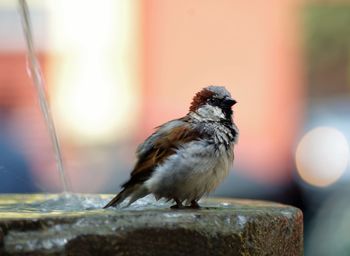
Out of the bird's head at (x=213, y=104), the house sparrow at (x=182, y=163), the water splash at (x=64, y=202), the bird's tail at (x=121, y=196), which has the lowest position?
the water splash at (x=64, y=202)

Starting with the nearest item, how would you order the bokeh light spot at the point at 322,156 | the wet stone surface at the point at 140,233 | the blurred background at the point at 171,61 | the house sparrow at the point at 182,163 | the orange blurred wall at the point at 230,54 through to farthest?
1. the wet stone surface at the point at 140,233
2. the house sparrow at the point at 182,163
3. the bokeh light spot at the point at 322,156
4. the blurred background at the point at 171,61
5. the orange blurred wall at the point at 230,54

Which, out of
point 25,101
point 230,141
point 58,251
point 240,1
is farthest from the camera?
point 240,1

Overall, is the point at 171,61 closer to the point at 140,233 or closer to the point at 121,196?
the point at 121,196

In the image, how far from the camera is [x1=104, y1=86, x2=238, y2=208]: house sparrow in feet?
10.6

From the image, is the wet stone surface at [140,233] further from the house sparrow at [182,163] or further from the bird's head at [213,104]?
the bird's head at [213,104]

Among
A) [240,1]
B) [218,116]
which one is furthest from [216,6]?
[218,116]

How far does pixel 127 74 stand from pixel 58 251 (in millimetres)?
9438

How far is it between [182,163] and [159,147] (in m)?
0.12

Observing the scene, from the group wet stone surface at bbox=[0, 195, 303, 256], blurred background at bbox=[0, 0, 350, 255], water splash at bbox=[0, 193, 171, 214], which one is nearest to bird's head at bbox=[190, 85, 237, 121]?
water splash at bbox=[0, 193, 171, 214]

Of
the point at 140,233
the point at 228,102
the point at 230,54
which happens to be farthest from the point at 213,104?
the point at 230,54

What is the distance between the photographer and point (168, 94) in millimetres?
11695

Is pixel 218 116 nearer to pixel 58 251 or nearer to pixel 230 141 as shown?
pixel 230 141

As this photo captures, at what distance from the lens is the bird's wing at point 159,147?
10.6 feet

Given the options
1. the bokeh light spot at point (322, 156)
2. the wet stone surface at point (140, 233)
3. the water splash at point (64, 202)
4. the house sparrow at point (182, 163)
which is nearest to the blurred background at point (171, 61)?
the bokeh light spot at point (322, 156)
